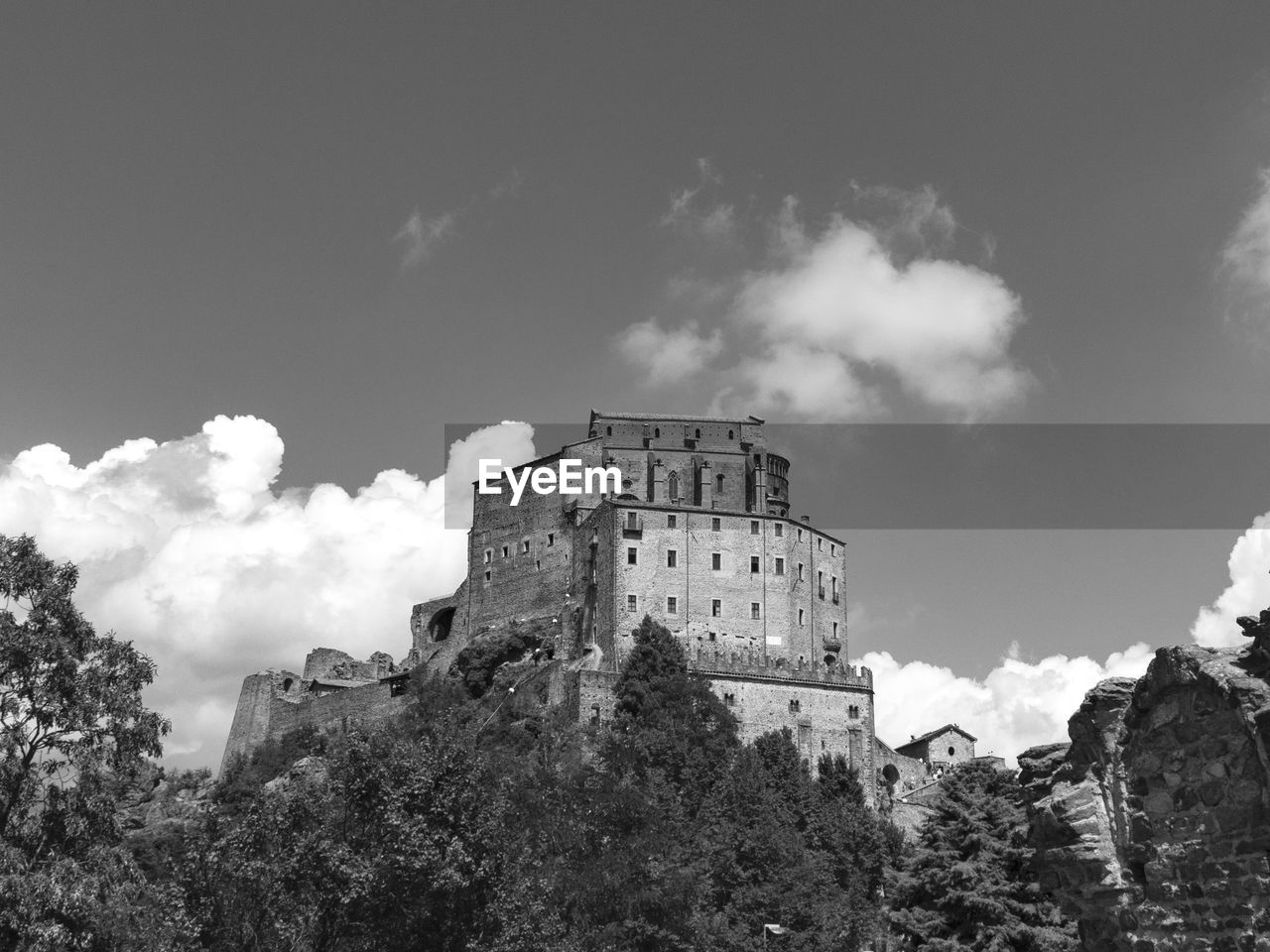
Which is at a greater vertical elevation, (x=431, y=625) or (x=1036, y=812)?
(x=431, y=625)

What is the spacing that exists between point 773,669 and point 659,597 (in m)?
9.07

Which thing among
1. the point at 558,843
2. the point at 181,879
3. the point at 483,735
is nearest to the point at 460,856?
the point at 181,879

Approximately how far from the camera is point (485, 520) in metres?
106

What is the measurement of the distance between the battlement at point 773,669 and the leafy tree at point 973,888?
4911 cm

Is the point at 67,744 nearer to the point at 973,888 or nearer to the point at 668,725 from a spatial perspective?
the point at 973,888

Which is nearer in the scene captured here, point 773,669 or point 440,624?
point 773,669

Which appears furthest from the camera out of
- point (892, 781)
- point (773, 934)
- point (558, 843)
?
point (892, 781)

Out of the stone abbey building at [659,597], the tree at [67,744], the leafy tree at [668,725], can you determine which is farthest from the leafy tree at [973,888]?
the stone abbey building at [659,597]

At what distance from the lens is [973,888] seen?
32812 mm

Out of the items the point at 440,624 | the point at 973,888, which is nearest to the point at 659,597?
the point at 440,624

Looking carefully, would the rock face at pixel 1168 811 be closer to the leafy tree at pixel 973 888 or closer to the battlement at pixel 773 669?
the leafy tree at pixel 973 888

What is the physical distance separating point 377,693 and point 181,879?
77961mm

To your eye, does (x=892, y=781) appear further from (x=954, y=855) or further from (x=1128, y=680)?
(x=1128, y=680)

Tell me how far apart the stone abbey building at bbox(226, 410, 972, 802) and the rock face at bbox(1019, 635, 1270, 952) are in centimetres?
6947
